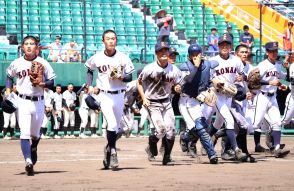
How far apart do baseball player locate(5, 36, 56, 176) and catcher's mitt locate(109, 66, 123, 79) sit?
88 cm

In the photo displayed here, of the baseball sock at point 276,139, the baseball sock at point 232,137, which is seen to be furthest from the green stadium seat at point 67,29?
the baseball sock at point 232,137

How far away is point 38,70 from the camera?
40.9ft

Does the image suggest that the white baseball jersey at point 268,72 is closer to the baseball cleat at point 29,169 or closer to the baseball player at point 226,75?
the baseball player at point 226,75

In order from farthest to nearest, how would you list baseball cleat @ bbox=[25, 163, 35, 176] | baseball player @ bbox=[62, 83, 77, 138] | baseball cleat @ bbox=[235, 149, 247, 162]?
baseball player @ bbox=[62, 83, 77, 138] < baseball cleat @ bbox=[235, 149, 247, 162] < baseball cleat @ bbox=[25, 163, 35, 176]

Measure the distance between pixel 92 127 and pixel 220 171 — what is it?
16.5m

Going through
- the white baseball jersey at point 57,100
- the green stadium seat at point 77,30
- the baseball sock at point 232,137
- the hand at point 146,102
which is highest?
the green stadium seat at point 77,30

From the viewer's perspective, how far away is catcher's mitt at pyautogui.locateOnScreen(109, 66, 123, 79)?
1302cm

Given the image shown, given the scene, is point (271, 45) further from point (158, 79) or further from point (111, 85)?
point (111, 85)

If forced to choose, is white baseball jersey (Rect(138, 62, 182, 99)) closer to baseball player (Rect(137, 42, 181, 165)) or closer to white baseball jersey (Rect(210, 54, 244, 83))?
baseball player (Rect(137, 42, 181, 165))

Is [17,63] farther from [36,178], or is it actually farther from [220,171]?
[220,171]

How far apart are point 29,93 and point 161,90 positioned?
2.41m

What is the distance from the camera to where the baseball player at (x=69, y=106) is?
28250mm

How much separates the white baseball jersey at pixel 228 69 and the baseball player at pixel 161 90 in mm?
1161

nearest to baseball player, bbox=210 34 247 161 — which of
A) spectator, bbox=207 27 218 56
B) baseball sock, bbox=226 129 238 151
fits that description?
baseball sock, bbox=226 129 238 151
